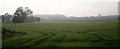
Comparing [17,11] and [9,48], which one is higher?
[17,11]

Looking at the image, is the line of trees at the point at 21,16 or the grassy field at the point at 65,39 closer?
the grassy field at the point at 65,39

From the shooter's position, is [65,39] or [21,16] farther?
[21,16]

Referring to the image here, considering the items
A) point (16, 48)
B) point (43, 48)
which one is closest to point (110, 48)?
point (43, 48)

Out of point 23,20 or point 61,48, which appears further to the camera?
point 23,20

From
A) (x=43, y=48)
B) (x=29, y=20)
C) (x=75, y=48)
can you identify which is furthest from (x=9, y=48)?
(x=29, y=20)

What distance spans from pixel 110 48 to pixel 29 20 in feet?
372

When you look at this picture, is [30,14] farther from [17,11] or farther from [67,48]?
[67,48]

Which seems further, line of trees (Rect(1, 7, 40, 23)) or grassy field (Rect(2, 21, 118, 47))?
line of trees (Rect(1, 7, 40, 23))

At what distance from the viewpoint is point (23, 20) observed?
417 ft

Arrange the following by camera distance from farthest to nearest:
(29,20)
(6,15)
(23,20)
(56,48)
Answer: (6,15) < (29,20) < (23,20) < (56,48)

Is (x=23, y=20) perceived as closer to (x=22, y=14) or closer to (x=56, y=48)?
(x=22, y=14)

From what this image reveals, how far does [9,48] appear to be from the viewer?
89.7 feet

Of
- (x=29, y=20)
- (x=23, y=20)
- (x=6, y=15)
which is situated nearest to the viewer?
(x=23, y=20)

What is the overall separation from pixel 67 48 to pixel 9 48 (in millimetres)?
7253
